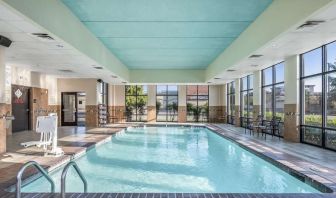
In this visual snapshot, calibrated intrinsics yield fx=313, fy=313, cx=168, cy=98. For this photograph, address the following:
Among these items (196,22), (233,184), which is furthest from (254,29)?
(233,184)

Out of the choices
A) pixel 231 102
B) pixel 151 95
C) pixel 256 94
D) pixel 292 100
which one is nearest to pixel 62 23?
pixel 292 100

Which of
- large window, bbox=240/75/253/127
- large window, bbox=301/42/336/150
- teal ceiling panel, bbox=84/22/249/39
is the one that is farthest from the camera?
large window, bbox=240/75/253/127

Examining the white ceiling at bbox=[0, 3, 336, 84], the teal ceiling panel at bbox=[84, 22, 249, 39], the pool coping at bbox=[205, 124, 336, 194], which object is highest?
the teal ceiling panel at bbox=[84, 22, 249, 39]

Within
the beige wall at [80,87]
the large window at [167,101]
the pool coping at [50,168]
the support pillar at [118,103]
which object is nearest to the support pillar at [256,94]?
the pool coping at [50,168]

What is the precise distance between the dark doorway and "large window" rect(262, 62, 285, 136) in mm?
9420

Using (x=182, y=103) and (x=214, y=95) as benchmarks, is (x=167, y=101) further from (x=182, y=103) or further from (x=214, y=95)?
(x=214, y=95)

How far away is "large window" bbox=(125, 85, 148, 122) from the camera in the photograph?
20.8 metres

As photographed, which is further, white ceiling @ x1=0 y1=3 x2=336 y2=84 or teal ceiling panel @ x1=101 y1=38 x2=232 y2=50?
teal ceiling panel @ x1=101 y1=38 x2=232 y2=50

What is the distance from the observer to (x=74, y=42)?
23.5 ft

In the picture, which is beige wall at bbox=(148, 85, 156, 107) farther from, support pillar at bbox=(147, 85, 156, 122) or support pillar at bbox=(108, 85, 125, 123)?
support pillar at bbox=(108, 85, 125, 123)

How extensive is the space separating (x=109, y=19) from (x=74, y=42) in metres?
0.99

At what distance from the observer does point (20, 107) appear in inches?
479

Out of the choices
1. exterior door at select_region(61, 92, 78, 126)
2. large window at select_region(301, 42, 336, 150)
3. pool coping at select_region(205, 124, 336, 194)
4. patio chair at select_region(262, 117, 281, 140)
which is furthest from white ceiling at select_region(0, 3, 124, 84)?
patio chair at select_region(262, 117, 281, 140)

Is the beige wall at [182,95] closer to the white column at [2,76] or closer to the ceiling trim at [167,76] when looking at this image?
the ceiling trim at [167,76]
